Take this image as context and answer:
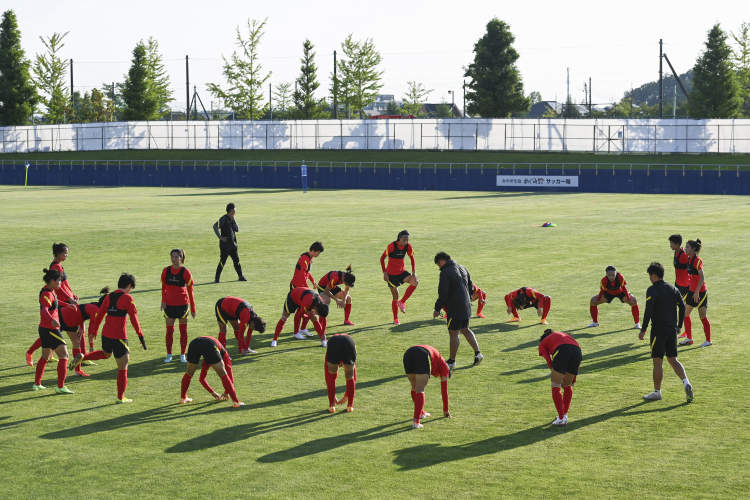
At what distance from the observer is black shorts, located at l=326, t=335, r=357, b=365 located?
37.0ft

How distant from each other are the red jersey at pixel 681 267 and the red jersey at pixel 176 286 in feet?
27.6

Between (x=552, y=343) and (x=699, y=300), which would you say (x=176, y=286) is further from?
(x=699, y=300)

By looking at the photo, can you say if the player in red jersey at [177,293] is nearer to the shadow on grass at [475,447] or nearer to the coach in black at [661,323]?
the shadow on grass at [475,447]

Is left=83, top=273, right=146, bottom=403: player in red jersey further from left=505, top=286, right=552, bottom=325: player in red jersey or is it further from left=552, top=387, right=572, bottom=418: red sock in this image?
left=505, top=286, right=552, bottom=325: player in red jersey

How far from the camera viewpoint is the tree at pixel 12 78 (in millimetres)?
98312

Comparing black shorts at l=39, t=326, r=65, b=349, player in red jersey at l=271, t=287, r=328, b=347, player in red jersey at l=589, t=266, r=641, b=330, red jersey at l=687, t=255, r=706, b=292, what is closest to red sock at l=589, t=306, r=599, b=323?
player in red jersey at l=589, t=266, r=641, b=330

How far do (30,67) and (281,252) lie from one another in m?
84.2

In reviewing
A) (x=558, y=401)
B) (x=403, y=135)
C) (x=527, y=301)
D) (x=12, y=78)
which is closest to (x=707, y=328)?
(x=527, y=301)

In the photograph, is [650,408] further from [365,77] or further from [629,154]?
[365,77]

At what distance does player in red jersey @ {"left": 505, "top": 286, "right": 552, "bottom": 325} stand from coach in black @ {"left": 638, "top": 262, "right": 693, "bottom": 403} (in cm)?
465

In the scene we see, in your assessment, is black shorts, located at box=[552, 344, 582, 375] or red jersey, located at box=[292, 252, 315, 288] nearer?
black shorts, located at box=[552, 344, 582, 375]

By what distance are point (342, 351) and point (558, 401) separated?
2785 mm

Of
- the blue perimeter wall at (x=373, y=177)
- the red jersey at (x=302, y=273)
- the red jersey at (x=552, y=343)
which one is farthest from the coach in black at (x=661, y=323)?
the blue perimeter wall at (x=373, y=177)

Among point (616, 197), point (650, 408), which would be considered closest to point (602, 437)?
point (650, 408)
